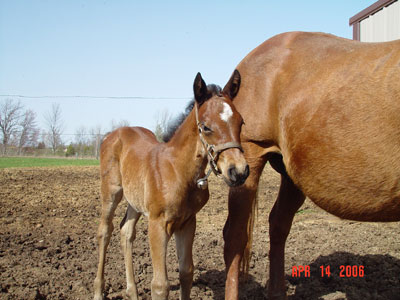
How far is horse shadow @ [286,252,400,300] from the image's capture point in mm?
4062

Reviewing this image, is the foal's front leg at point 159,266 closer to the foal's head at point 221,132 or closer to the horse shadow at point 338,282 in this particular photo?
the foal's head at point 221,132

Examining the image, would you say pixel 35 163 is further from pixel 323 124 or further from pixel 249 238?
pixel 323 124

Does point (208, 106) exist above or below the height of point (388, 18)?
below

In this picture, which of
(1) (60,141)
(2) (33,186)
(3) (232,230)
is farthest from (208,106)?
(1) (60,141)

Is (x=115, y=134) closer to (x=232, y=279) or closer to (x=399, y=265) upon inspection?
(x=232, y=279)

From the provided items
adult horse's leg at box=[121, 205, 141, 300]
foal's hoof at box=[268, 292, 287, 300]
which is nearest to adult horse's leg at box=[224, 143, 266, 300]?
Result: foal's hoof at box=[268, 292, 287, 300]

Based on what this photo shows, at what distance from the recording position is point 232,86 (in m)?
3.37

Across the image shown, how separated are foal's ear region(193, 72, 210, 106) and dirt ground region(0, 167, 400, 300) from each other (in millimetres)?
2234

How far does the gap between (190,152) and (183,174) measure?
21cm

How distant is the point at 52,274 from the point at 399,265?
14.6 ft

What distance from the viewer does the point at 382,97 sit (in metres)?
2.68

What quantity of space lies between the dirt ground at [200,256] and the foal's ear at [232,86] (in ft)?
7.37

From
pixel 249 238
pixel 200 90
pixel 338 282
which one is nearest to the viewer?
pixel 200 90

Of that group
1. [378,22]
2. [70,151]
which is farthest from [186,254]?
[70,151]
